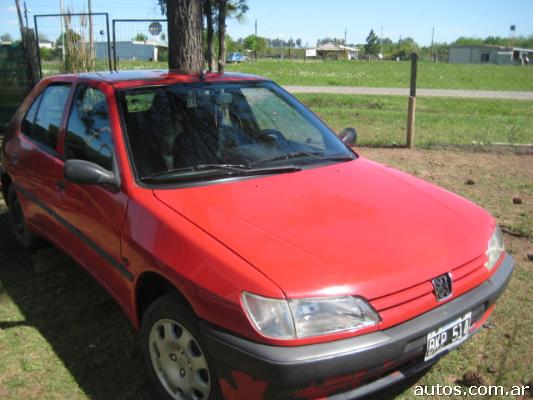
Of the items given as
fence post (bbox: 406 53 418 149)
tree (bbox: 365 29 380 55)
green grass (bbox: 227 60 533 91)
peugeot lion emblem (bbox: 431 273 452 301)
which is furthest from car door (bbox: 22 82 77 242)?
tree (bbox: 365 29 380 55)

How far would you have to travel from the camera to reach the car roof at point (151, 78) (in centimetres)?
339

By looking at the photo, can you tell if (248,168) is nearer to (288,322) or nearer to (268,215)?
(268,215)

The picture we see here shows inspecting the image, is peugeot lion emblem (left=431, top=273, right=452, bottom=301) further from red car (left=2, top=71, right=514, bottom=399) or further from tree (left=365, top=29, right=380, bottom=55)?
tree (left=365, top=29, right=380, bottom=55)

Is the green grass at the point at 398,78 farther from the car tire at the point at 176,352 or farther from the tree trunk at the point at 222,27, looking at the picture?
the car tire at the point at 176,352

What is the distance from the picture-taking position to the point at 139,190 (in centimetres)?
274

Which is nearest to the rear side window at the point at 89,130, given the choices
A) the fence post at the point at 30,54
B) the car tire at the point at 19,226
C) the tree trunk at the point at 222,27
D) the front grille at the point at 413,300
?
the car tire at the point at 19,226

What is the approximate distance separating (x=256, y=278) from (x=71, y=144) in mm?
2032

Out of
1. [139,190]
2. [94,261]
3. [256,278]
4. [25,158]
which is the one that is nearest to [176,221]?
[139,190]

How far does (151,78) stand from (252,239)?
1.75 m

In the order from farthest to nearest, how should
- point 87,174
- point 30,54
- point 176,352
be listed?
point 30,54 < point 87,174 < point 176,352

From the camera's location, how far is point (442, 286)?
2.30 m

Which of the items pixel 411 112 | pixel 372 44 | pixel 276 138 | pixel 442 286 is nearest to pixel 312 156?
pixel 276 138

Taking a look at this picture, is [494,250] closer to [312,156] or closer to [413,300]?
[413,300]

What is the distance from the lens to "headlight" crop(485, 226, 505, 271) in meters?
2.63
